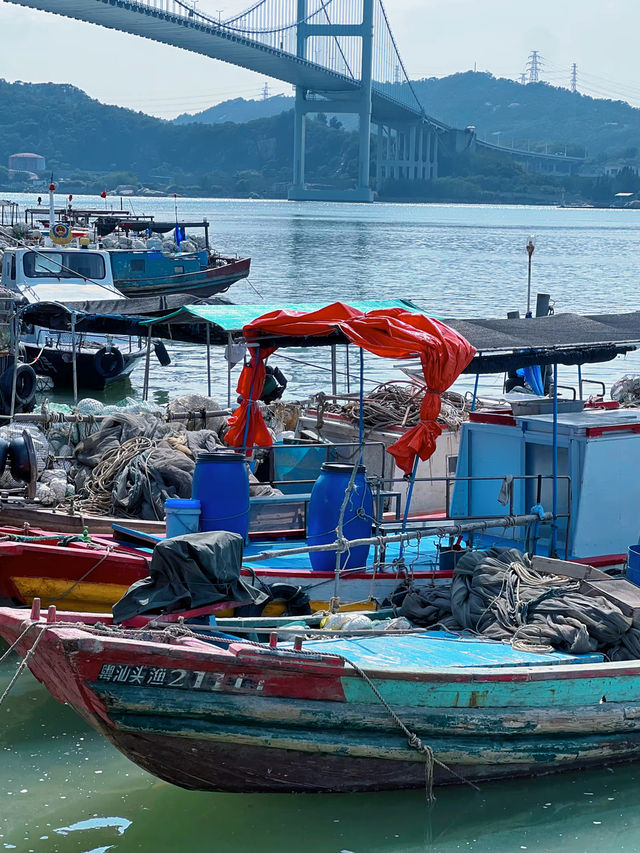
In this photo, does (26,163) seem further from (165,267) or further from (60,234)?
(165,267)

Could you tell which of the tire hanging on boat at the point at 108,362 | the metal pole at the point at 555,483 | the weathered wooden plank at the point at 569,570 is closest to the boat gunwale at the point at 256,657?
the weathered wooden plank at the point at 569,570

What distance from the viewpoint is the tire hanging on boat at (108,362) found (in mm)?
21531

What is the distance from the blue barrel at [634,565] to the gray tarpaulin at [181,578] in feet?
8.66

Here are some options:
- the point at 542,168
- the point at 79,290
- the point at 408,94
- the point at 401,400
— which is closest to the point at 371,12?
the point at 408,94

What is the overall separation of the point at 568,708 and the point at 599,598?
2.63 feet

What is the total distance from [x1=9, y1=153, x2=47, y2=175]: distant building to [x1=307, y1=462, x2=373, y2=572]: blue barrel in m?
144

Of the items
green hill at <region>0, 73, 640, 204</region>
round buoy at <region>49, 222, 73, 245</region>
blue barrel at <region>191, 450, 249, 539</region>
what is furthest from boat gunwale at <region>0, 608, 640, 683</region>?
green hill at <region>0, 73, 640, 204</region>

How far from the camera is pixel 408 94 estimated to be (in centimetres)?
13462

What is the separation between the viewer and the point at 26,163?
146m

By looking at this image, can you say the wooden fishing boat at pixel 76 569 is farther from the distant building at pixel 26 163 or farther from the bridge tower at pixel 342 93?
the distant building at pixel 26 163

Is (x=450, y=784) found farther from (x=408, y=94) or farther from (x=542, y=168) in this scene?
(x=542, y=168)

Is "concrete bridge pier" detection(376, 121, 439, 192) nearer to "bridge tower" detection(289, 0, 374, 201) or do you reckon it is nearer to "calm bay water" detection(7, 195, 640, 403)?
"bridge tower" detection(289, 0, 374, 201)

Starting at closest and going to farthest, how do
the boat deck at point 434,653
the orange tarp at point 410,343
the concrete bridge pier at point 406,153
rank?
the boat deck at point 434,653, the orange tarp at point 410,343, the concrete bridge pier at point 406,153

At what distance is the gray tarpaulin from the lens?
686 centimetres
